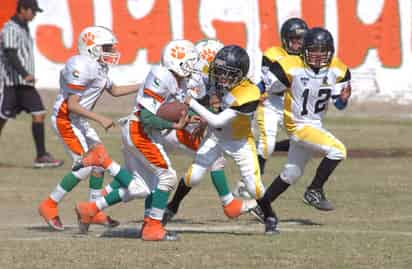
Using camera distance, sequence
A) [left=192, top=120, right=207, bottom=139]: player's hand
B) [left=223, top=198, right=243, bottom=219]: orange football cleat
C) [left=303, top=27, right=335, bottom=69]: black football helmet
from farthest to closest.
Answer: [left=303, top=27, right=335, bottom=69]: black football helmet, [left=223, top=198, right=243, bottom=219]: orange football cleat, [left=192, top=120, right=207, bottom=139]: player's hand

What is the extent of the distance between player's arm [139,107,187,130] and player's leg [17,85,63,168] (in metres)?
5.64

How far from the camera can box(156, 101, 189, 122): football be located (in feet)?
32.9

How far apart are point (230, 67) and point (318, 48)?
1.28 metres

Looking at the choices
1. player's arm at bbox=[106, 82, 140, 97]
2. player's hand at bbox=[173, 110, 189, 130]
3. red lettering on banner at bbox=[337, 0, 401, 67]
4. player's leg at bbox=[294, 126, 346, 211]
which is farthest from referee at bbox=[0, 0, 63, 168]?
red lettering on banner at bbox=[337, 0, 401, 67]

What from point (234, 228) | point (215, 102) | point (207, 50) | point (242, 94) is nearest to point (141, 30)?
point (207, 50)

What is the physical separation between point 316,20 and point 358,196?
9501 millimetres

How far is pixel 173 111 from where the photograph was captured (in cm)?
1002

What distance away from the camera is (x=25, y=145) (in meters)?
17.8

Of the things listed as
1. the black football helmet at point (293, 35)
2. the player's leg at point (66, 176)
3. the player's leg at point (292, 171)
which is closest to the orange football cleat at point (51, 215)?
the player's leg at point (66, 176)

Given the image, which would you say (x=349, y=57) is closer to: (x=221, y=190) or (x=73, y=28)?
(x=73, y=28)

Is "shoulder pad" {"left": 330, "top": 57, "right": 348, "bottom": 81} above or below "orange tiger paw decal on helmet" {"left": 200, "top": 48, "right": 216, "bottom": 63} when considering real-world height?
below

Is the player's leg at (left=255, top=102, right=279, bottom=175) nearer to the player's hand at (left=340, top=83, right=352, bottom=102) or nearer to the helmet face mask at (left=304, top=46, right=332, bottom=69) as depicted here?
the player's hand at (left=340, top=83, right=352, bottom=102)

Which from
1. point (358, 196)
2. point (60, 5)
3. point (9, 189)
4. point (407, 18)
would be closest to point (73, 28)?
point (60, 5)

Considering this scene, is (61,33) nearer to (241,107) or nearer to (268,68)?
(268,68)
